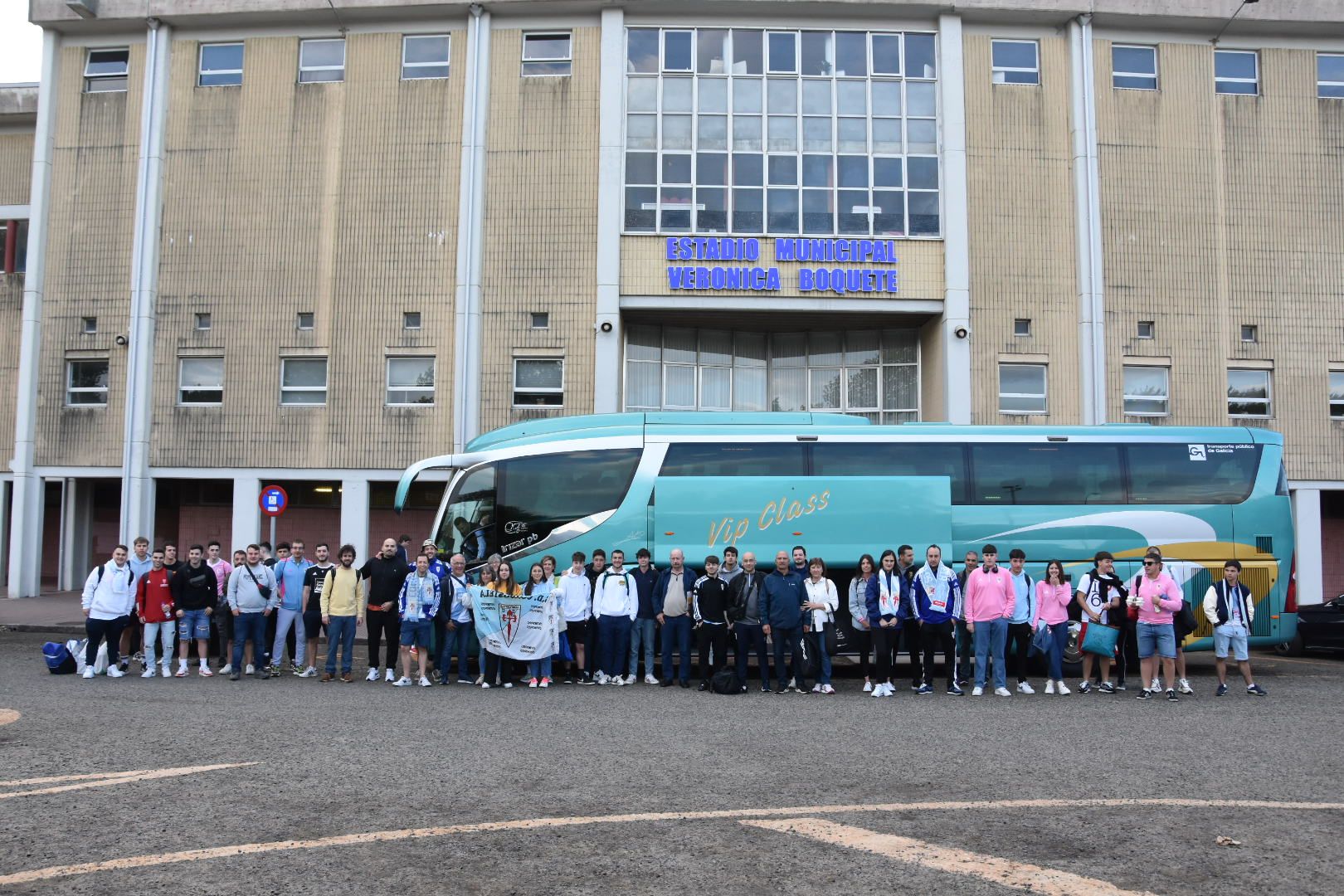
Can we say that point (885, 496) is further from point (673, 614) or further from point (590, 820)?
point (590, 820)

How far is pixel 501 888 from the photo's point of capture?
506 cm

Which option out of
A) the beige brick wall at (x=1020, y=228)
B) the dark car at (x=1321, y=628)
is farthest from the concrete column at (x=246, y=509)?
the dark car at (x=1321, y=628)

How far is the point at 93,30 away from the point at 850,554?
2275 cm

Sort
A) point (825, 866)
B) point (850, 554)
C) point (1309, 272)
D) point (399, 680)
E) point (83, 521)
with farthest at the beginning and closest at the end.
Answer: point (83, 521) < point (1309, 272) < point (850, 554) < point (399, 680) < point (825, 866)

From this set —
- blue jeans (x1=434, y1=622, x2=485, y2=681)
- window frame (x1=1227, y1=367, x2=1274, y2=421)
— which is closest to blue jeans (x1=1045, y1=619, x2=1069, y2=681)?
blue jeans (x1=434, y1=622, x2=485, y2=681)

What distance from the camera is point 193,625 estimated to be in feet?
44.2

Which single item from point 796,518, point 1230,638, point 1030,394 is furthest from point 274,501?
point 1230,638

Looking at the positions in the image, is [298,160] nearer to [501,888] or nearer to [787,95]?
[787,95]

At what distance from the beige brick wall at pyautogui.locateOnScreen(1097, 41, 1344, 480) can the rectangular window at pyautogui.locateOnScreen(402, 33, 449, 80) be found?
49.9ft

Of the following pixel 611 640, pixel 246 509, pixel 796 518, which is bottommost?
pixel 611 640

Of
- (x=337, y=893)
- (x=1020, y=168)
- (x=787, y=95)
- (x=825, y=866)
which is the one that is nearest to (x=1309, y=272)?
(x=1020, y=168)

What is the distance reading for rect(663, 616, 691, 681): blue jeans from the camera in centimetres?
1349

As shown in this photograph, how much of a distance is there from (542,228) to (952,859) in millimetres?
20963

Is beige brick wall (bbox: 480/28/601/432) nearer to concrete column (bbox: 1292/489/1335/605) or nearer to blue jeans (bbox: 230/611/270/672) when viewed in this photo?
blue jeans (bbox: 230/611/270/672)
